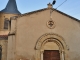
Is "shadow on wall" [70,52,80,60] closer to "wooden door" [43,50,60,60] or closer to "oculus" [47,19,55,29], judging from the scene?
"wooden door" [43,50,60,60]

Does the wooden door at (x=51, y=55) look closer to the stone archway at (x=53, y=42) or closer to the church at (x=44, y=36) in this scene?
the church at (x=44, y=36)

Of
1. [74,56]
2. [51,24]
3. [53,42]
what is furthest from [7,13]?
[74,56]

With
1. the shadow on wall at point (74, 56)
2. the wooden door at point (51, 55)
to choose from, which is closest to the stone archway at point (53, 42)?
the wooden door at point (51, 55)

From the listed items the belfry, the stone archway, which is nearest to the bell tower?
the belfry

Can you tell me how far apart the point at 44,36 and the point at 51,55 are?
195cm

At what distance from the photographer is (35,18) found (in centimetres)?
1425

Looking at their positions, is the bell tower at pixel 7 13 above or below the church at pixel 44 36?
above

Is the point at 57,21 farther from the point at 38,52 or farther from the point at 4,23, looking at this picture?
the point at 4,23

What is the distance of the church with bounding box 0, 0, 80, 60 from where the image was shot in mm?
13266

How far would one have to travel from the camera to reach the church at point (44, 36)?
13.3 metres

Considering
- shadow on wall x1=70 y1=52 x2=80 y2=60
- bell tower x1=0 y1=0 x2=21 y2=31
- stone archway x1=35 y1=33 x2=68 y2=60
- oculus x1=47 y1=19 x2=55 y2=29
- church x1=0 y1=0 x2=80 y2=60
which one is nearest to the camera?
church x1=0 y1=0 x2=80 y2=60

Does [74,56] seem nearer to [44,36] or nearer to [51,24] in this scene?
[44,36]

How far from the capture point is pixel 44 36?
13836 millimetres

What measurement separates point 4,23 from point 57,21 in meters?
15.3
